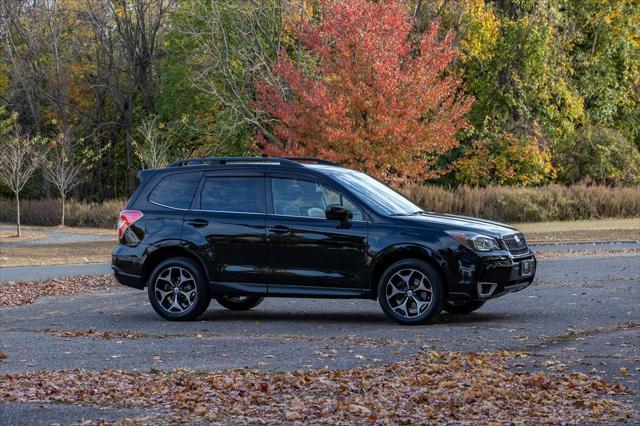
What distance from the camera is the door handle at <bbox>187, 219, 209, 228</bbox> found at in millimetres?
13445

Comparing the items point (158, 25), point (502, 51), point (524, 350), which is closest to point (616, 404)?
point (524, 350)

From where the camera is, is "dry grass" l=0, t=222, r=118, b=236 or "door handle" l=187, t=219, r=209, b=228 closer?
"door handle" l=187, t=219, r=209, b=228

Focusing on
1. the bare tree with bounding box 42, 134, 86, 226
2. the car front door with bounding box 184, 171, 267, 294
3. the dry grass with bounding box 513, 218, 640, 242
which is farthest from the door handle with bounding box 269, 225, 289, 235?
the bare tree with bounding box 42, 134, 86, 226

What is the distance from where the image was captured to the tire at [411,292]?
40.4 feet

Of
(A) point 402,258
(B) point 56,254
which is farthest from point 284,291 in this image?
(B) point 56,254

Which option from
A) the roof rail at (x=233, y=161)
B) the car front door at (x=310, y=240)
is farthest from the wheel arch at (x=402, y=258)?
the roof rail at (x=233, y=161)

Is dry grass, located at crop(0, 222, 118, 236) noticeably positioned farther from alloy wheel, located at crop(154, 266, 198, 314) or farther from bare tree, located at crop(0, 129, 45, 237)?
alloy wheel, located at crop(154, 266, 198, 314)

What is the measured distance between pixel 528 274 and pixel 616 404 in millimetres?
5391

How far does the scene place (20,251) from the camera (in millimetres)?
31719

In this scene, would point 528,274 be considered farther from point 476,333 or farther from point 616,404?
point 616,404

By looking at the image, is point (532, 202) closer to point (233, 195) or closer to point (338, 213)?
point (233, 195)

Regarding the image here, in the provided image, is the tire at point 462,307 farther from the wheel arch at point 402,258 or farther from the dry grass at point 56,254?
the dry grass at point 56,254

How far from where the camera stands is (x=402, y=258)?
41.3ft

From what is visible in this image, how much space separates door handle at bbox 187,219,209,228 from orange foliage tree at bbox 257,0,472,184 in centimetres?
1841
